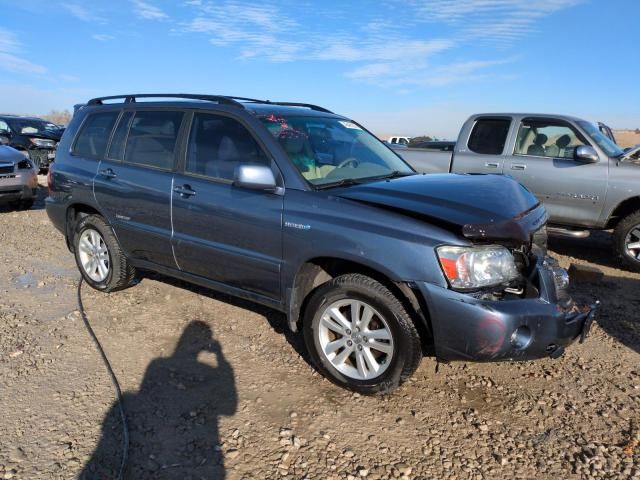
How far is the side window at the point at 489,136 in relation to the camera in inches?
273

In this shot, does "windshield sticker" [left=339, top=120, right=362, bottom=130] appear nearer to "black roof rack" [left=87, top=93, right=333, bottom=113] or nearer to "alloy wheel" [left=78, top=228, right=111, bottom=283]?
"black roof rack" [left=87, top=93, right=333, bottom=113]

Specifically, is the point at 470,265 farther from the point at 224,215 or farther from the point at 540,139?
the point at 540,139

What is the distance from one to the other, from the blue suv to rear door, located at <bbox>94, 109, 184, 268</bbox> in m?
0.01

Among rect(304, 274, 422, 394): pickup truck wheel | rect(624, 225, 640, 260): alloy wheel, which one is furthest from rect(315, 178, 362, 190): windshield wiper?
rect(624, 225, 640, 260): alloy wheel

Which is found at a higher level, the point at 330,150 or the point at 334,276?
the point at 330,150

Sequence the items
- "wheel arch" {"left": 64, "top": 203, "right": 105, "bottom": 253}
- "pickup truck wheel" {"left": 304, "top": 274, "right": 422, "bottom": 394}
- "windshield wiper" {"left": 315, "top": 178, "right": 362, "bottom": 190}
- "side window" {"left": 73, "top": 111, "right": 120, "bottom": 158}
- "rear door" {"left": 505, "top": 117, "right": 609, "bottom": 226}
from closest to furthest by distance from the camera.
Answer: "pickup truck wheel" {"left": 304, "top": 274, "right": 422, "bottom": 394}
"windshield wiper" {"left": 315, "top": 178, "right": 362, "bottom": 190}
"side window" {"left": 73, "top": 111, "right": 120, "bottom": 158}
"wheel arch" {"left": 64, "top": 203, "right": 105, "bottom": 253}
"rear door" {"left": 505, "top": 117, "right": 609, "bottom": 226}

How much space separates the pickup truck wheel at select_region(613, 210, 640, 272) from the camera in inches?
232

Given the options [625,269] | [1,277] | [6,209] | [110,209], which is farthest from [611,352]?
[6,209]

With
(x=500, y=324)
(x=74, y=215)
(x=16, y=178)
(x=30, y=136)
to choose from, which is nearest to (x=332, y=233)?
(x=500, y=324)

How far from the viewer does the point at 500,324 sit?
273cm

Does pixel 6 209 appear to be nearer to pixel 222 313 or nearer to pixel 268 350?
pixel 222 313

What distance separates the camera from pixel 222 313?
14.9 ft

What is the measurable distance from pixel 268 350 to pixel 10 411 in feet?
5.63

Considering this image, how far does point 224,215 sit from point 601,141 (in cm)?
524
